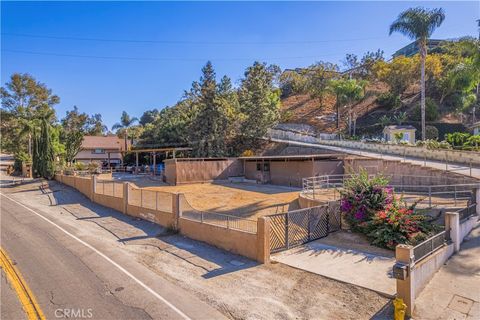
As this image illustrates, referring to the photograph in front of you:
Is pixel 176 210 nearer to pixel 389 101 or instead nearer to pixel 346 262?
pixel 346 262

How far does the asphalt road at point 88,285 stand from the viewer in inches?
273

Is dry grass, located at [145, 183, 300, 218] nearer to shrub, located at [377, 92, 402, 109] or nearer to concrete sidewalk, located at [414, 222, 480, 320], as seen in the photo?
concrete sidewalk, located at [414, 222, 480, 320]

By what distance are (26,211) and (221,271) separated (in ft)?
47.7

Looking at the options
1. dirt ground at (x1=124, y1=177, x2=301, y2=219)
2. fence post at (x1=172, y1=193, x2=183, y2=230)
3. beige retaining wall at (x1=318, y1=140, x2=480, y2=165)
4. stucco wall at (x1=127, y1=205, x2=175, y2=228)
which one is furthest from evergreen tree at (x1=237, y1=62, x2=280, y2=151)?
fence post at (x1=172, y1=193, x2=183, y2=230)

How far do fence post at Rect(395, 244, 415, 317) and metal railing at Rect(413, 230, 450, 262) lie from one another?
62 centimetres

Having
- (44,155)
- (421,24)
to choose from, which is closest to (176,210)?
(44,155)

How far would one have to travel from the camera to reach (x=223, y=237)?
454 inches

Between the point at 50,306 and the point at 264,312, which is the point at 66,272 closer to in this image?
the point at 50,306

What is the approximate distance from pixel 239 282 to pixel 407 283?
13.6ft

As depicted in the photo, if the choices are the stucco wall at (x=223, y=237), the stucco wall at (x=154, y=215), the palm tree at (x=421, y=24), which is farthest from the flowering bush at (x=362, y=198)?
the palm tree at (x=421, y=24)

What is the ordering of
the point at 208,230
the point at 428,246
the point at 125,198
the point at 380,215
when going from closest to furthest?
the point at 428,246 < the point at 380,215 < the point at 208,230 < the point at 125,198

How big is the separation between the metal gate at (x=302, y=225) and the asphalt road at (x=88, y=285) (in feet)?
13.4

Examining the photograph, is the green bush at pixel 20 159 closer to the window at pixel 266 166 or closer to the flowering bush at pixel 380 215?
the window at pixel 266 166

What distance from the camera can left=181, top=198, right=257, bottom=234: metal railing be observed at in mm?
11538
